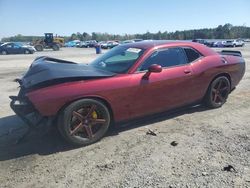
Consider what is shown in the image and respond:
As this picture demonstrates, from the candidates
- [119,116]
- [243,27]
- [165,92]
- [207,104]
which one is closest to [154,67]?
[165,92]

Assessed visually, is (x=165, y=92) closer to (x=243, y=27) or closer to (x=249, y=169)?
(x=249, y=169)

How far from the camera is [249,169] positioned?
3.78m

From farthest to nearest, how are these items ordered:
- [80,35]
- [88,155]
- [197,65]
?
[80,35], [197,65], [88,155]

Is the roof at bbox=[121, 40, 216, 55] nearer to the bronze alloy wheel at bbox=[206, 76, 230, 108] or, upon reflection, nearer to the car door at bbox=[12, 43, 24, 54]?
the bronze alloy wheel at bbox=[206, 76, 230, 108]

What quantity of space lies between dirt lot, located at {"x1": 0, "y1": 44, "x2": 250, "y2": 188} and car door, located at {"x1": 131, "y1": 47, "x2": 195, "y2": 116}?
38 cm

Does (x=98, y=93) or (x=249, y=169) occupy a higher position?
(x=98, y=93)

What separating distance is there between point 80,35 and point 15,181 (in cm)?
9005

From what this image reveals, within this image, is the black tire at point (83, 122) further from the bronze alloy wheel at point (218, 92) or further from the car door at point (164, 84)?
the bronze alloy wheel at point (218, 92)

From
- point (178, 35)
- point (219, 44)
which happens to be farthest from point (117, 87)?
point (178, 35)

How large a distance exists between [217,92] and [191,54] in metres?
1.07

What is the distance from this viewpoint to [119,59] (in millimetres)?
5602

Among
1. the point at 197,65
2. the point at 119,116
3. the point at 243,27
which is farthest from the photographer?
the point at 243,27

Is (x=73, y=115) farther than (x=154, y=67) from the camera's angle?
No

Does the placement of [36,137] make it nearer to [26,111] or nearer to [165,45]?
[26,111]
